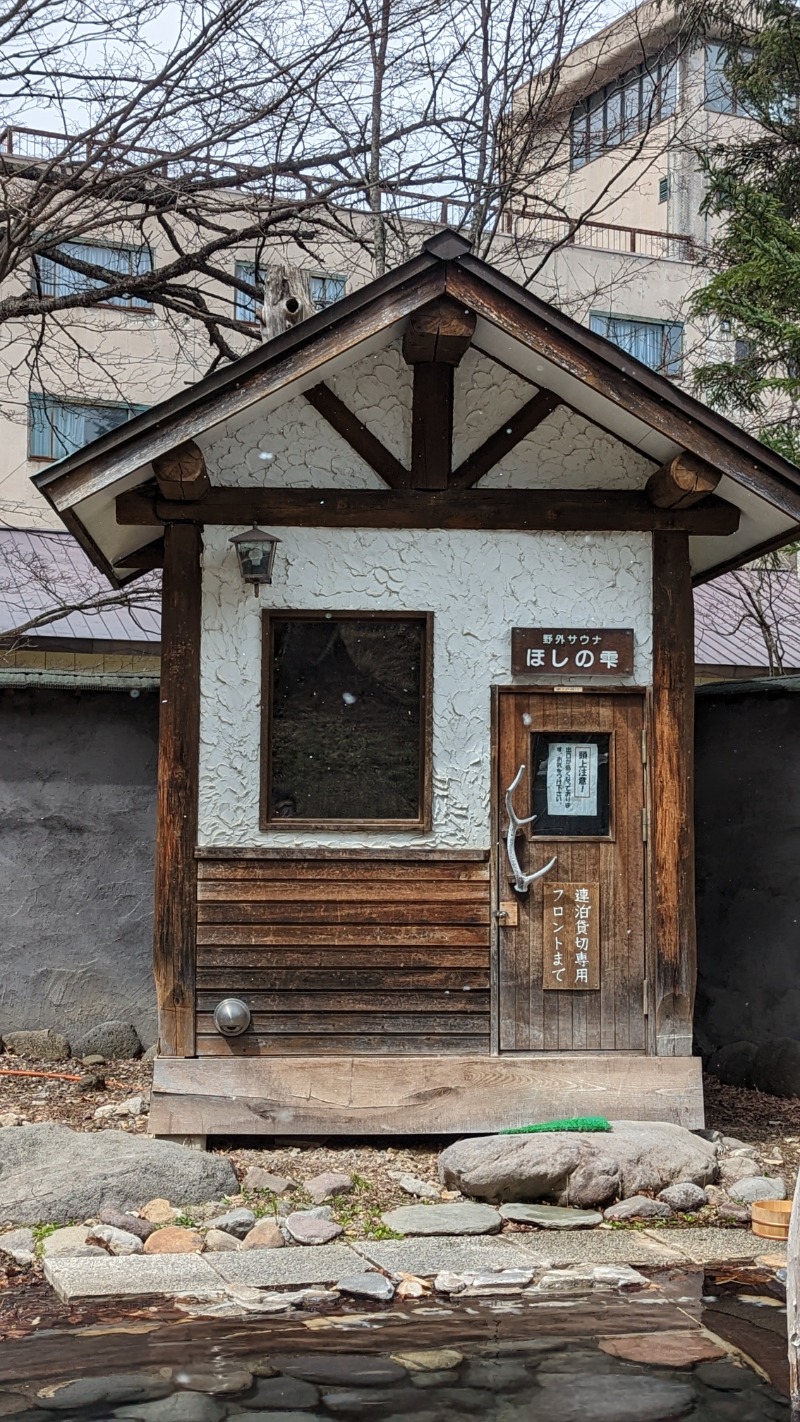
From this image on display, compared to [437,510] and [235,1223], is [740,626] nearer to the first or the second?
[437,510]

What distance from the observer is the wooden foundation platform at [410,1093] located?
291 inches

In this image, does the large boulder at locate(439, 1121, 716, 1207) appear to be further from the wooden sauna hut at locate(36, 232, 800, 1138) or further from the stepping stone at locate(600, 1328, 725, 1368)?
the stepping stone at locate(600, 1328, 725, 1368)

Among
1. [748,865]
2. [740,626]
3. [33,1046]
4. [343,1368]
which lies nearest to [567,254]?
[740,626]

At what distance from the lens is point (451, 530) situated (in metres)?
7.78

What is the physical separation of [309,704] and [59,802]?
99.5 inches

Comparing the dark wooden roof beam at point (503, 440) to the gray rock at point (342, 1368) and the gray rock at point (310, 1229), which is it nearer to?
the gray rock at point (310, 1229)

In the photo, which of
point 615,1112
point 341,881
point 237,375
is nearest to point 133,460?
point 237,375

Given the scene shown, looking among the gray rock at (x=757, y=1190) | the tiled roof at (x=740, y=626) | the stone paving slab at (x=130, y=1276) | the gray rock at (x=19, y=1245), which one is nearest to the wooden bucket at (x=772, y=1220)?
the gray rock at (x=757, y=1190)

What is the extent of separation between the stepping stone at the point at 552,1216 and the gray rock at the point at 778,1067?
2769 mm

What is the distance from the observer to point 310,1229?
610cm

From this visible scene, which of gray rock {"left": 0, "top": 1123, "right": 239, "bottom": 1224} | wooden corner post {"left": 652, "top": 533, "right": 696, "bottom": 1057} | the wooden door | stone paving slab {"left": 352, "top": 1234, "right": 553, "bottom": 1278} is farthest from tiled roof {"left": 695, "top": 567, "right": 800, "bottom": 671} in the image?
stone paving slab {"left": 352, "top": 1234, "right": 553, "bottom": 1278}

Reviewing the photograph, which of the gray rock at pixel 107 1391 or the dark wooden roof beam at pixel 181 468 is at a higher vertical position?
the dark wooden roof beam at pixel 181 468

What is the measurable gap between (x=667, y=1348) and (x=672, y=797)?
3.42 m

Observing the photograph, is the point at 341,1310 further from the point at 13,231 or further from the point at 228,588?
the point at 13,231
